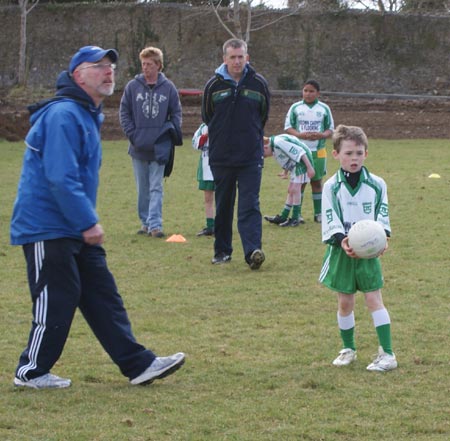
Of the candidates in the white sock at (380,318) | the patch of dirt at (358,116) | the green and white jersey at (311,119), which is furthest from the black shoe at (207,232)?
the patch of dirt at (358,116)

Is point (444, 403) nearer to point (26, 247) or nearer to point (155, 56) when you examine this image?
point (26, 247)

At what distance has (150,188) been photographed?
12.5 meters

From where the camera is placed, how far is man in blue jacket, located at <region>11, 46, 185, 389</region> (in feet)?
18.8

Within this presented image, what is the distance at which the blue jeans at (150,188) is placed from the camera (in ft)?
40.8

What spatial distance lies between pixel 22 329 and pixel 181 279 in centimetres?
250

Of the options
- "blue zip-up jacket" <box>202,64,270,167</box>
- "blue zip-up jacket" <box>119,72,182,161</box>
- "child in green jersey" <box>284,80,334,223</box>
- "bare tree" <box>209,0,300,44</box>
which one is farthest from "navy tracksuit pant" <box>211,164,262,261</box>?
"bare tree" <box>209,0,300,44</box>

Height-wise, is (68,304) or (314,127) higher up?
(314,127)

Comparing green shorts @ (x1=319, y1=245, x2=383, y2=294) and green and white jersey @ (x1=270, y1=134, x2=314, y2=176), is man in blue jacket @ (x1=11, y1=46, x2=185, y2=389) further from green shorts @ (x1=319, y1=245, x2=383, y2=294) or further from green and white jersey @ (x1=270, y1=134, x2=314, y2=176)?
green and white jersey @ (x1=270, y1=134, x2=314, y2=176)

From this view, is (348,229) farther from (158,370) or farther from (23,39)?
(23,39)

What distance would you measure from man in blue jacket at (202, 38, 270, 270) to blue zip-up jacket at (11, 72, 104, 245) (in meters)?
4.31

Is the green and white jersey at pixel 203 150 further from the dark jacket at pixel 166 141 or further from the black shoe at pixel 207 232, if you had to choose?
the black shoe at pixel 207 232

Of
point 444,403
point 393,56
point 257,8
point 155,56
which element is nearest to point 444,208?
point 155,56

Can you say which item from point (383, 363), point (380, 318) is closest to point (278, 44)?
point (380, 318)

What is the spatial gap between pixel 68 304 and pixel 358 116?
30552 mm
